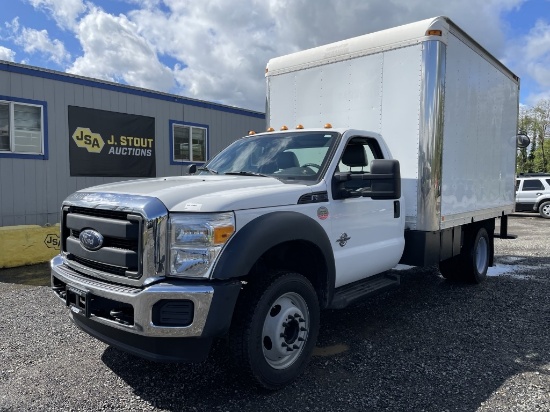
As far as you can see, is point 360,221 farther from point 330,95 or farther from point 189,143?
point 189,143

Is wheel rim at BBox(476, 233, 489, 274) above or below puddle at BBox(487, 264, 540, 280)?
above

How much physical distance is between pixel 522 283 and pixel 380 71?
4112mm

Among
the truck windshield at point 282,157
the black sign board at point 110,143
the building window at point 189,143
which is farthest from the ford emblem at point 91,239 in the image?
the building window at point 189,143

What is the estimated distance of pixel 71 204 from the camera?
3.48 metres

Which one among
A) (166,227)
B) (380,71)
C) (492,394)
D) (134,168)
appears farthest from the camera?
(134,168)

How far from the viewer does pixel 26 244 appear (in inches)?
309

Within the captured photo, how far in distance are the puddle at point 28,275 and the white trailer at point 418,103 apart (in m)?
4.28

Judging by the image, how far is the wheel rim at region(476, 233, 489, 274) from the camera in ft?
22.0

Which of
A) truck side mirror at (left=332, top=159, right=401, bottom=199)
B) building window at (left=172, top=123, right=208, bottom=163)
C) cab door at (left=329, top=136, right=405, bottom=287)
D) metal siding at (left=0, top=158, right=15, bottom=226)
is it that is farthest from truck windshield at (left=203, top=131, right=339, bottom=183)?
building window at (left=172, top=123, right=208, bottom=163)

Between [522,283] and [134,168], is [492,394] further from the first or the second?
[134,168]

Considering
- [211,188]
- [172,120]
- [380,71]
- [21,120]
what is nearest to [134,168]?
[172,120]

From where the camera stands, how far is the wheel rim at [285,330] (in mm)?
3252

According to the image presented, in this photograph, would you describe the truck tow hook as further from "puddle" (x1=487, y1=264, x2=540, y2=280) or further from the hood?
"puddle" (x1=487, y1=264, x2=540, y2=280)

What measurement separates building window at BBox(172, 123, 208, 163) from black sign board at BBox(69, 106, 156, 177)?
750 mm
